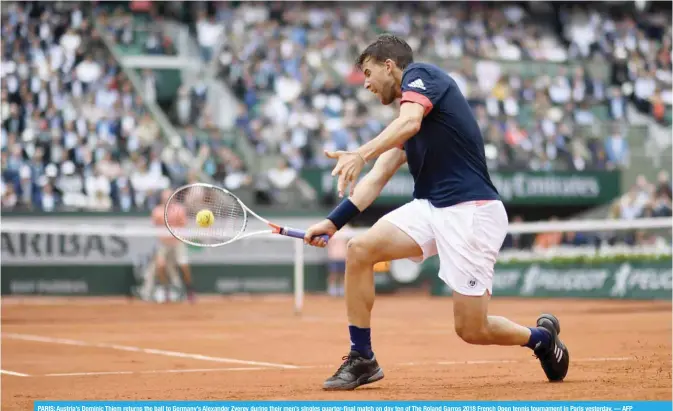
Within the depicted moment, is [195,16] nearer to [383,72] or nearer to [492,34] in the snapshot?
[492,34]

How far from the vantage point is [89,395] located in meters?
8.04

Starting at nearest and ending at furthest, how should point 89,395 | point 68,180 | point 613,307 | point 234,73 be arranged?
1. point 89,395
2. point 613,307
3. point 68,180
4. point 234,73

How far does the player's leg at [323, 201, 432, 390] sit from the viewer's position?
7.64 metres

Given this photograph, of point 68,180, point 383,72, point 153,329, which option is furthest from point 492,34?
point 383,72

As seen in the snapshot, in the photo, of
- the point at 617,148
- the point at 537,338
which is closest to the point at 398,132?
the point at 537,338

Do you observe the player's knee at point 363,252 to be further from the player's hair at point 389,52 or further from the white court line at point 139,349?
the white court line at point 139,349

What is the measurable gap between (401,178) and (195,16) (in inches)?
333

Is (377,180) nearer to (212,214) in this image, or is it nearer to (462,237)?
(462,237)

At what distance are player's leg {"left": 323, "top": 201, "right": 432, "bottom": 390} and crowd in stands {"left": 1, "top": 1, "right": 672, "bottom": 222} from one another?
55.3ft

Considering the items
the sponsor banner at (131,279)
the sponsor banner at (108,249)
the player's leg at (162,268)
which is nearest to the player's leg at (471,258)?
the player's leg at (162,268)

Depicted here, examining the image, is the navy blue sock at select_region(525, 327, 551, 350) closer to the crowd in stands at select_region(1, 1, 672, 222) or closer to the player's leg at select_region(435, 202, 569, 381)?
the player's leg at select_region(435, 202, 569, 381)

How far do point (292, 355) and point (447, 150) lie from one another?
4364 mm

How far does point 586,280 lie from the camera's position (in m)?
22.7

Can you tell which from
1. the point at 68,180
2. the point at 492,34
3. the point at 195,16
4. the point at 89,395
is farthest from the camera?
the point at 492,34
